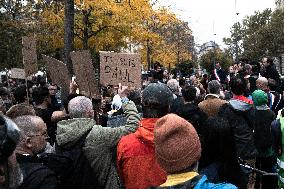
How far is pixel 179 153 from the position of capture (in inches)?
115

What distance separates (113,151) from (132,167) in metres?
0.34

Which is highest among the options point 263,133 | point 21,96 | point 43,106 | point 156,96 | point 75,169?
point 156,96

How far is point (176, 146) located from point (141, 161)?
1381 mm

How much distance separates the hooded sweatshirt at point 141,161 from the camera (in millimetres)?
4273

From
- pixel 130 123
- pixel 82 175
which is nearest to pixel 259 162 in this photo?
pixel 130 123

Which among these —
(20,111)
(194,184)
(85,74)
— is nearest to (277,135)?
(85,74)

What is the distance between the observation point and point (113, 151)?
4586mm

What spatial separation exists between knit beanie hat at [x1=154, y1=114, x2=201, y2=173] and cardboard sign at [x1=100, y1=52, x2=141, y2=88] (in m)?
4.14

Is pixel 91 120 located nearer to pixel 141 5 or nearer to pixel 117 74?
pixel 117 74

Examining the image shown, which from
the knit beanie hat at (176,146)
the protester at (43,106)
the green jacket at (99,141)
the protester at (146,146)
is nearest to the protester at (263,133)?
the protester at (43,106)

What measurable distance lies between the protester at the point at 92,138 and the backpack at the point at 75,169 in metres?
0.02

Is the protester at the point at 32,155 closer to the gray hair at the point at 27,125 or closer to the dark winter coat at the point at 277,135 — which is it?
the gray hair at the point at 27,125

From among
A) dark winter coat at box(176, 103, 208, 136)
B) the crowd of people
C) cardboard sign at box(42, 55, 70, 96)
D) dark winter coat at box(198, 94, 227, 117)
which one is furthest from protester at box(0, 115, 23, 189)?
cardboard sign at box(42, 55, 70, 96)

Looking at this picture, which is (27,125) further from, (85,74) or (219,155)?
(85,74)
